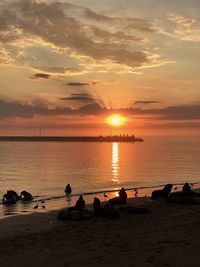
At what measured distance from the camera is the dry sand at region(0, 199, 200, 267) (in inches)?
513

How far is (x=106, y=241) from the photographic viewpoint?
16.2 metres

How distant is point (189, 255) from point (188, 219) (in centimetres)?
812

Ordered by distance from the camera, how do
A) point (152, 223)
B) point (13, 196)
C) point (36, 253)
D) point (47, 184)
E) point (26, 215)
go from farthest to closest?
1. point (47, 184)
2. point (13, 196)
3. point (26, 215)
4. point (152, 223)
5. point (36, 253)

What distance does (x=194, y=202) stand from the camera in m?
27.6

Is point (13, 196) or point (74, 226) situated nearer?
point (74, 226)

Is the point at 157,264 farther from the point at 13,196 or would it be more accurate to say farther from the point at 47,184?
the point at 47,184

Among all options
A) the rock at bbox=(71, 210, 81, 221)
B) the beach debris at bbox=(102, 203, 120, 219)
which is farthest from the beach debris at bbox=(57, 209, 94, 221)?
the beach debris at bbox=(102, 203, 120, 219)

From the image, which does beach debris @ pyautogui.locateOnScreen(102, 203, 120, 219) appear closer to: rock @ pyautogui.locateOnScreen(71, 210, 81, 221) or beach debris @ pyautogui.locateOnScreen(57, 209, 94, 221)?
beach debris @ pyautogui.locateOnScreen(57, 209, 94, 221)

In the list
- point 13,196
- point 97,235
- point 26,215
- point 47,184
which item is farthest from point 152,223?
point 47,184

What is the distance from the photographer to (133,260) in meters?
12.7

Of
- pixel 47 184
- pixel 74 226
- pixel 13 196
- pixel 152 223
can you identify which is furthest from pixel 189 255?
pixel 47 184

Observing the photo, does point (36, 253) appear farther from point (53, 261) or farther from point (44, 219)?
point (44, 219)

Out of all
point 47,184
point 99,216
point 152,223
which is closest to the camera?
point 152,223

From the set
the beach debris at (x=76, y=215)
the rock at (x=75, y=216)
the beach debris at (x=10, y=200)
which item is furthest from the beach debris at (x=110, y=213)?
the beach debris at (x=10, y=200)
